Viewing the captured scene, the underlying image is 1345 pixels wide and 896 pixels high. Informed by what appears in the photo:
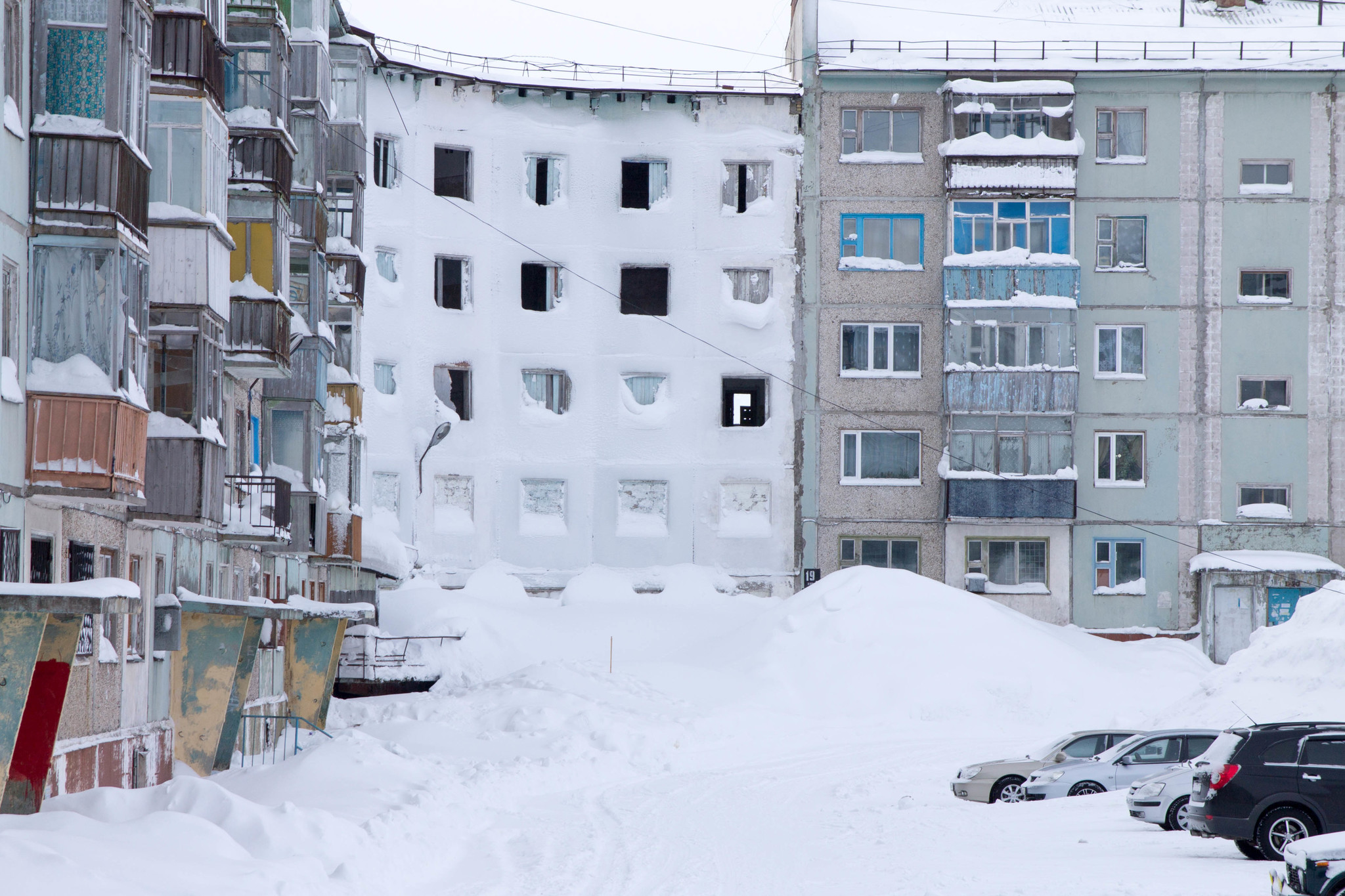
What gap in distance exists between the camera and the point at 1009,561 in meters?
45.7

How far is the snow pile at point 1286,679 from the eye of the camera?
27.3 meters

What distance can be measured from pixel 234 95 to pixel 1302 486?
3374 centimetres

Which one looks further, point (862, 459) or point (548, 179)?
point (548, 179)

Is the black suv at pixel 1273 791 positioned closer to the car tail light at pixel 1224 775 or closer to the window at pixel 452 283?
the car tail light at pixel 1224 775

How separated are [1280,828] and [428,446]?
110ft

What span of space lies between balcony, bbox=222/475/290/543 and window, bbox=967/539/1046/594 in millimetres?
24876

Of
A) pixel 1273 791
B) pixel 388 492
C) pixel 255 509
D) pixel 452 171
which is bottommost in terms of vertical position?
pixel 1273 791

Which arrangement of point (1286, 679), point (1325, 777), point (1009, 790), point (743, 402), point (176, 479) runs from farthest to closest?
point (743, 402) < point (1286, 679) < point (1009, 790) < point (176, 479) < point (1325, 777)

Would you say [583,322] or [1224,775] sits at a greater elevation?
[583,322]

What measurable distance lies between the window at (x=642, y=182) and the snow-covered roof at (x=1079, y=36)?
20.2ft

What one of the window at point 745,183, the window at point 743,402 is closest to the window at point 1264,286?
the window at point 745,183

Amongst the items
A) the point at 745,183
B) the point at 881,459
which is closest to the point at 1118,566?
the point at 881,459

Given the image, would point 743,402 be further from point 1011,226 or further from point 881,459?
point 1011,226

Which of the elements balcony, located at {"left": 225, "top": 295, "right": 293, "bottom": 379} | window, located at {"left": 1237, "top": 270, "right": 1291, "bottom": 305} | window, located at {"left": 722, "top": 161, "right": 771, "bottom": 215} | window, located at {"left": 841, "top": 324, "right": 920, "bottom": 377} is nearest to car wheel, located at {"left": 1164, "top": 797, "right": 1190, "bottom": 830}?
balcony, located at {"left": 225, "top": 295, "right": 293, "bottom": 379}
